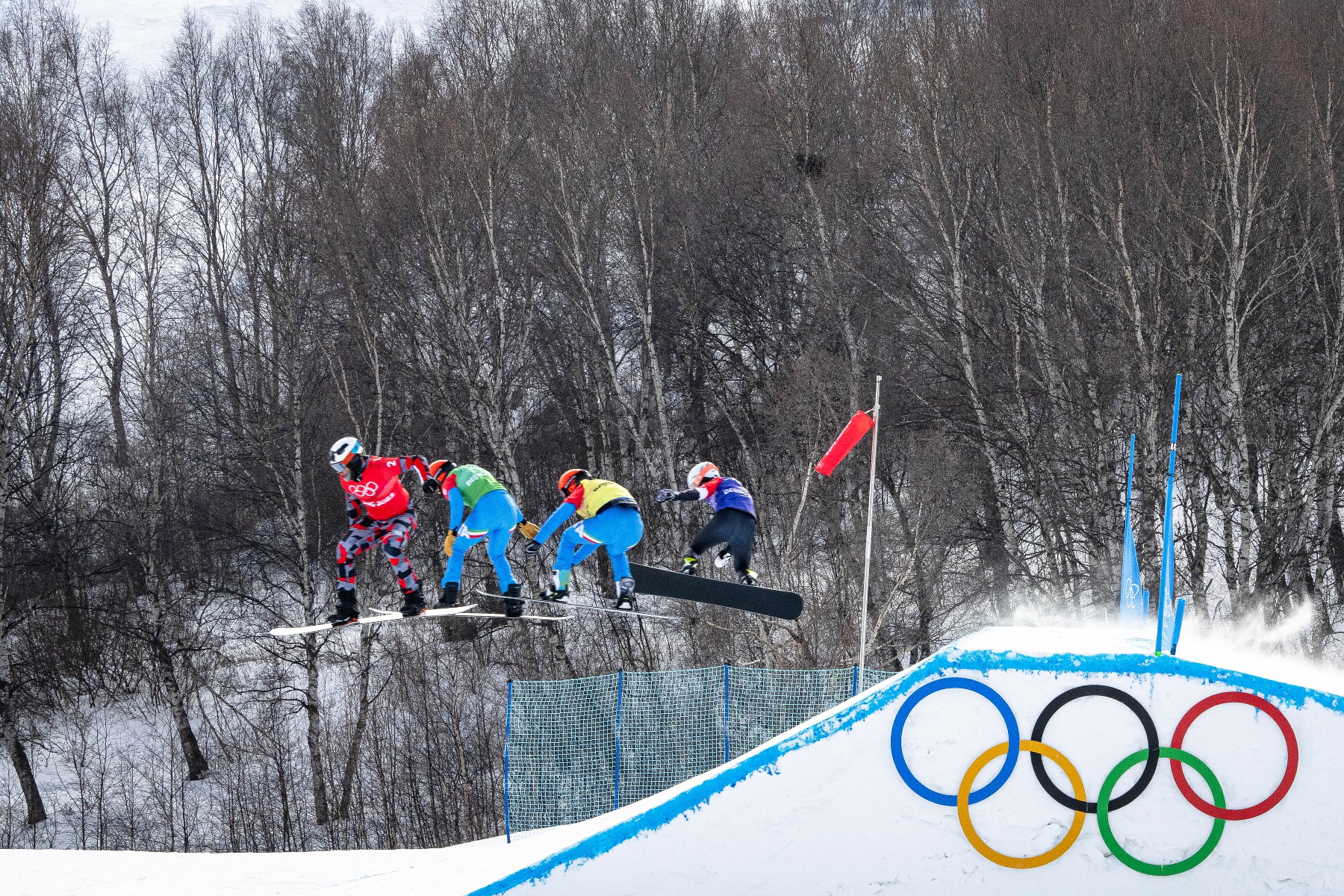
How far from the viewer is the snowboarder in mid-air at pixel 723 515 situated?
8.42m

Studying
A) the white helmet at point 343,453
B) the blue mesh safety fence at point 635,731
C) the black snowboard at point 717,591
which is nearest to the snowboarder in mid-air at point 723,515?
the black snowboard at point 717,591

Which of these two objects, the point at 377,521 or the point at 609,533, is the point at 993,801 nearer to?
the point at 609,533

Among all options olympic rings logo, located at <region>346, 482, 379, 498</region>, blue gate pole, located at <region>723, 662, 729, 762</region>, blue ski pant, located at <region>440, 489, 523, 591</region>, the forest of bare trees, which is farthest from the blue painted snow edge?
the forest of bare trees

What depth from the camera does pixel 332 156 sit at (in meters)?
25.9

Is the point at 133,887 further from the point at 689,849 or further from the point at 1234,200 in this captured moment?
the point at 1234,200

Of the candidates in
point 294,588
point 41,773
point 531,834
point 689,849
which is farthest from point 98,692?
point 689,849

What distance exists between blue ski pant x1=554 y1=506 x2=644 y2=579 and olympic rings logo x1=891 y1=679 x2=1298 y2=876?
9.51ft

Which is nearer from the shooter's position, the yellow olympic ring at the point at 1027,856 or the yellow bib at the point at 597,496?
the yellow olympic ring at the point at 1027,856

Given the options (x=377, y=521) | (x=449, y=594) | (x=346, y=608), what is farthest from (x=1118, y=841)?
(x=346, y=608)

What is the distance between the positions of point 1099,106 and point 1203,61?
6.45ft

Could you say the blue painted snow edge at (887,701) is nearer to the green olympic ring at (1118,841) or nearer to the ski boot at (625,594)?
the green olympic ring at (1118,841)

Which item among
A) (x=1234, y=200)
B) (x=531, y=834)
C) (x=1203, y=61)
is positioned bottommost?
(x=531, y=834)

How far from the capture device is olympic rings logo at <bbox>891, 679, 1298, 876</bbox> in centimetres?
550

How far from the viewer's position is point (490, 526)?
798 cm
